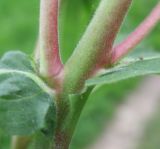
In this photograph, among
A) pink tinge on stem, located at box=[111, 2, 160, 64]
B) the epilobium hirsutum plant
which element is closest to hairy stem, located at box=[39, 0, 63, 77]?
the epilobium hirsutum plant

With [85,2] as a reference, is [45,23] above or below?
above

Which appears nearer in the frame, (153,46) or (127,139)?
(153,46)

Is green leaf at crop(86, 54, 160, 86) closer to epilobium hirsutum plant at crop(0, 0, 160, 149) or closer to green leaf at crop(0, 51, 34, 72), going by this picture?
epilobium hirsutum plant at crop(0, 0, 160, 149)

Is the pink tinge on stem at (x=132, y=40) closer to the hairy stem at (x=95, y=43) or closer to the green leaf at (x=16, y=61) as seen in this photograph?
the hairy stem at (x=95, y=43)

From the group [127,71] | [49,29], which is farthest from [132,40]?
[49,29]

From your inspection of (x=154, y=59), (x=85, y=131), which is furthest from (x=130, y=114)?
(x=154, y=59)

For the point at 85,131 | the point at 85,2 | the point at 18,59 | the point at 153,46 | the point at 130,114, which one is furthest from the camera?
the point at 130,114

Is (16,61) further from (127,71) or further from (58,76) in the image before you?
(127,71)

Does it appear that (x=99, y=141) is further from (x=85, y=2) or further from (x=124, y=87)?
(x=85, y=2)

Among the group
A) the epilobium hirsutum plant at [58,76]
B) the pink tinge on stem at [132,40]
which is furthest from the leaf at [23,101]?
the pink tinge on stem at [132,40]
